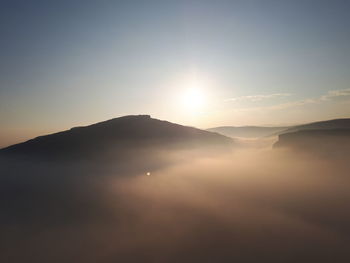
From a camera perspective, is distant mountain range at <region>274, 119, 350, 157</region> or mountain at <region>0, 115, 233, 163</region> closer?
distant mountain range at <region>274, 119, 350, 157</region>

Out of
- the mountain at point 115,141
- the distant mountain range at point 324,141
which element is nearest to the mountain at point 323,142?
the distant mountain range at point 324,141

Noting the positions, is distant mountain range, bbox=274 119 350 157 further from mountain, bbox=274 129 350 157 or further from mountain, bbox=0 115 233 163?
mountain, bbox=0 115 233 163

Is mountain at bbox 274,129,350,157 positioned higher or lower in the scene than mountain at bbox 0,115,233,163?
lower

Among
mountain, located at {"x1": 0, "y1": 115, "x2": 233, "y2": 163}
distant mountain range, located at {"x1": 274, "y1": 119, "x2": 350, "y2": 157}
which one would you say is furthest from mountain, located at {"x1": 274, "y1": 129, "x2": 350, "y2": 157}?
mountain, located at {"x1": 0, "y1": 115, "x2": 233, "y2": 163}

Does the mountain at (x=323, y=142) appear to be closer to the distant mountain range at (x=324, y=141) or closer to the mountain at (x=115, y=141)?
the distant mountain range at (x=324, y=141)

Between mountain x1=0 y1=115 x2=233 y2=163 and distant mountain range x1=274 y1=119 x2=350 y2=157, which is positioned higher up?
mountain x1=0 y1=115 x2=233 y2=163

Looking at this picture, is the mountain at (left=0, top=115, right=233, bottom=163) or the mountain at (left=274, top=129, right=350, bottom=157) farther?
the mountain at (left=0, top=115, right=233, bottom=163)

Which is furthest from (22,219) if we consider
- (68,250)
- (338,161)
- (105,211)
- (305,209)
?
(338,161)

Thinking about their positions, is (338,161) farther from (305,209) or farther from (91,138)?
(91,138)
